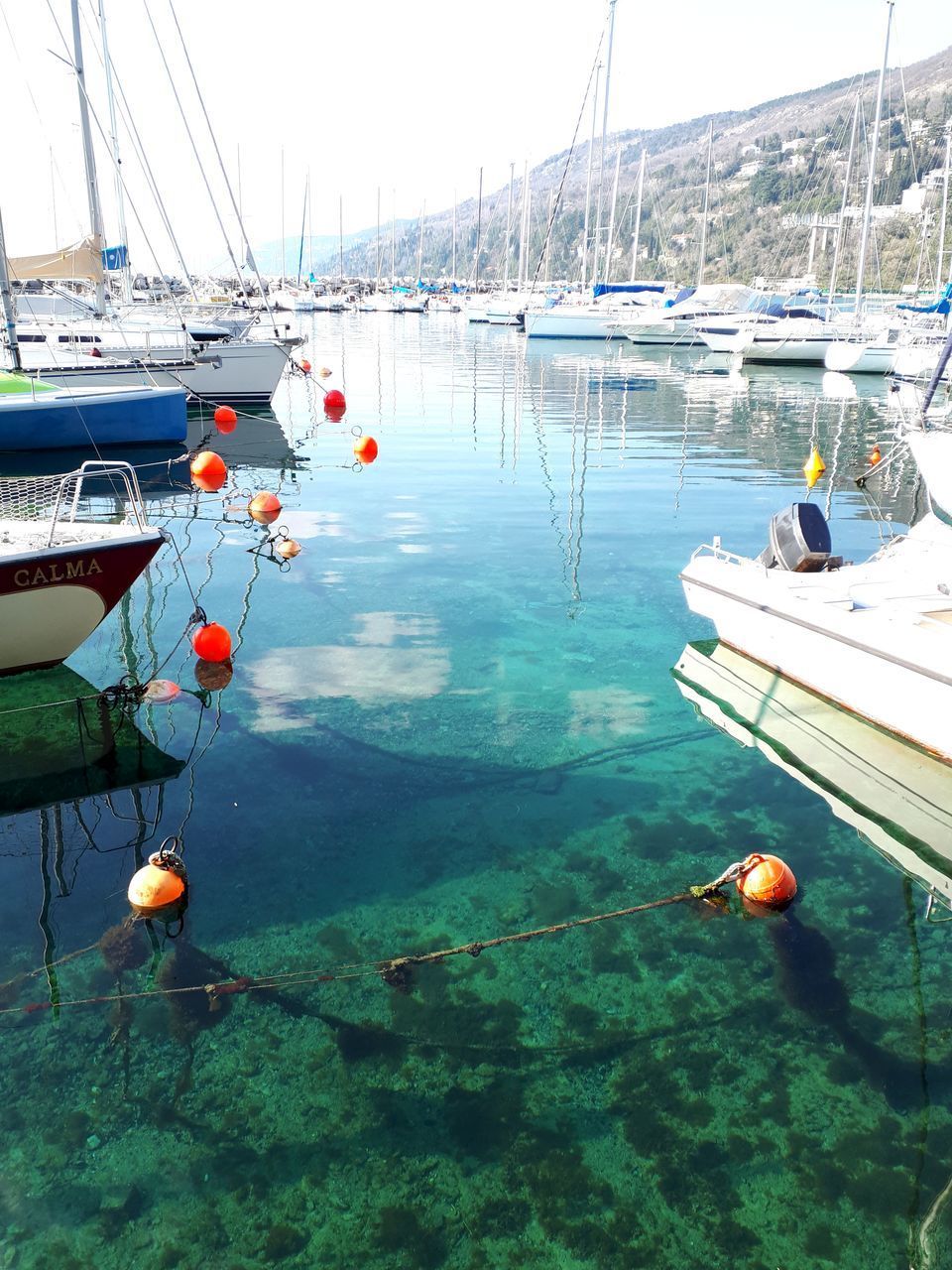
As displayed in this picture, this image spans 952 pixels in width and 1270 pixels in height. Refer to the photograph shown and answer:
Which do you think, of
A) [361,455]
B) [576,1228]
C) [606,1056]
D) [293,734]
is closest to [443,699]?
[293,734]

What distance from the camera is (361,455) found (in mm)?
20812

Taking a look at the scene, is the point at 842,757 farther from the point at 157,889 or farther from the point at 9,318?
the point at 9,318

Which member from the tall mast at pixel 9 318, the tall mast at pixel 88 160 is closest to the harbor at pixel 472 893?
the tall mast at pixel 9 318

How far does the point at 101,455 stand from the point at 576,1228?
68.7 ft

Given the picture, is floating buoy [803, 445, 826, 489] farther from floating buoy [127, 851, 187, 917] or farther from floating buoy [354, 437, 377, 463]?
floating buoy [127, 851, 187, 917]

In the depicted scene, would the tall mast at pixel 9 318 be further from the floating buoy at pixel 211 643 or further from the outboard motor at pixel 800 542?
the outboard motor at pixel 800 542

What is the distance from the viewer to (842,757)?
25.8 ft

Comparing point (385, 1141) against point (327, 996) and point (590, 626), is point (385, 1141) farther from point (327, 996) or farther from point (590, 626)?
point (590, 626)

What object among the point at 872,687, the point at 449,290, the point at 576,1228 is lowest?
the point at 576,1228

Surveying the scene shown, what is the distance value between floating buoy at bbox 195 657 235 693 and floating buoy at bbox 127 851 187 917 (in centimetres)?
328

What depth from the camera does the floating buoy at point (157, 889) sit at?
219 inches

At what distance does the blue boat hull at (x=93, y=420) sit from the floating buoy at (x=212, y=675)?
12.5m

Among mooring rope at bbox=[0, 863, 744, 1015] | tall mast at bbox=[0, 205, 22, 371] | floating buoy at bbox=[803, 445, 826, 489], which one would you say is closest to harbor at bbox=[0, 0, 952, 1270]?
mooring rope at bbox=[0, 863, 744, 1015]

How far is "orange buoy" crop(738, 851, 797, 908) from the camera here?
5777 millimetres
